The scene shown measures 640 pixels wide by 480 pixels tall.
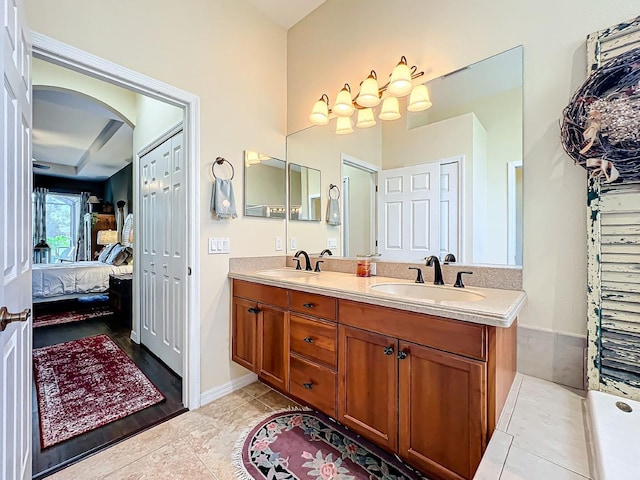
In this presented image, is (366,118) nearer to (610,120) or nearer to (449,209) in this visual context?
(449,209)

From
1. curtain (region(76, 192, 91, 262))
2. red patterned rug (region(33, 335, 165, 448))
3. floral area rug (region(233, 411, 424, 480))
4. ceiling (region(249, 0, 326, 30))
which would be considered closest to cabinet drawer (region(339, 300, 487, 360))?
floral area rug (region(233, 411, 424, 480))

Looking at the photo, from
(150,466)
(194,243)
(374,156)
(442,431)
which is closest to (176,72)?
(194,243)

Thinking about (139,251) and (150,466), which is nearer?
(150,466)

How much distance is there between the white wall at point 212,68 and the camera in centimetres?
161

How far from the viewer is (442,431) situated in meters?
1.13

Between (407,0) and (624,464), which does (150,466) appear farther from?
(407,0)

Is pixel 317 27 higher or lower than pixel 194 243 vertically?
higher

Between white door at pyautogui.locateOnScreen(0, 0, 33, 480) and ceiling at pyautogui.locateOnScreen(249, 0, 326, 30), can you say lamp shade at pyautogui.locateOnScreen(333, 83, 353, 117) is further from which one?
white door at pyautogui.locateOnScreen(0, 0, 33, 480)

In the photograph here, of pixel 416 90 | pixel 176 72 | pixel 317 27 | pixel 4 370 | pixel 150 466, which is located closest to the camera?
pixel 4 370

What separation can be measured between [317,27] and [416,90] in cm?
121

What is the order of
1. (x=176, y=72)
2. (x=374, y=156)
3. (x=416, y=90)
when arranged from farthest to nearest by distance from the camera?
(x=374, y=156)
(x=176, y=72)
(x=416, y=90)

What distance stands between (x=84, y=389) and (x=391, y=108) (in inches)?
119

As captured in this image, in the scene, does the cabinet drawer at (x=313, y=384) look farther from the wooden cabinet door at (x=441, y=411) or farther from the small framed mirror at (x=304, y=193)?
the small framed mirror at (x=304, y=193)

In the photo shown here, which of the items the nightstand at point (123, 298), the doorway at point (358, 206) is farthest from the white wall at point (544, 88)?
the nightstand at point (123, 298)
